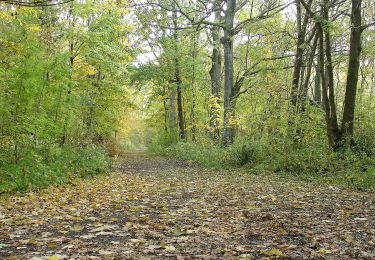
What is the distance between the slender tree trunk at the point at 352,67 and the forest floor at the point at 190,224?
351 centimetres

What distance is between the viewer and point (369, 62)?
24.6 m

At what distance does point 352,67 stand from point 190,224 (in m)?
8.27

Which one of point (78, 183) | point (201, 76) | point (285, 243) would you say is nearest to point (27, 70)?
point (78, 183)

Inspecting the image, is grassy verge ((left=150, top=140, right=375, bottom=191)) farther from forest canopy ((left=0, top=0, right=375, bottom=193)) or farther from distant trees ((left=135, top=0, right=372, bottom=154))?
distant trees ((left=135, top=0, right=372, bottom=154))

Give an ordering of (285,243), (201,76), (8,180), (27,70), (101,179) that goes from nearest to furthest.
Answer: (285,243)
(8,180)
(27,70)
(101,179)
(201,76)

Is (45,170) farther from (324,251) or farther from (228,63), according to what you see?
(228,63)

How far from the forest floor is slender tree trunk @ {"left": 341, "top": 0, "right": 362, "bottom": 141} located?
351cm

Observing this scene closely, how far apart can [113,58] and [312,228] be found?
1514 centimetres

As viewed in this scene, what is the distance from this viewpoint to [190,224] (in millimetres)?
5020

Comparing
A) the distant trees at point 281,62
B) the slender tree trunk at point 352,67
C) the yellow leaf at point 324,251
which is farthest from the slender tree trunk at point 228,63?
the yellow leaf at point 324,251

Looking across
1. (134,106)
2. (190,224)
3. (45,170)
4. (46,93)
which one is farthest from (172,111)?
(190,224)

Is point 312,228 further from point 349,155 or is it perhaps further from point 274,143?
point 274,143

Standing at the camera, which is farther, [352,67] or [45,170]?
[352,67]

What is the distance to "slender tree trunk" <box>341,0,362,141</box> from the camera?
1077cm
